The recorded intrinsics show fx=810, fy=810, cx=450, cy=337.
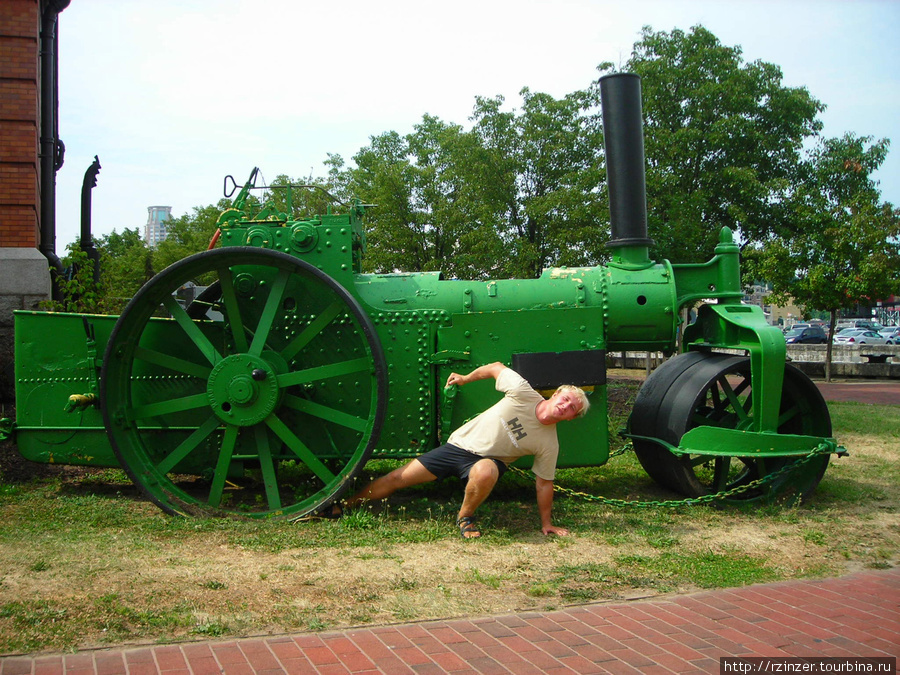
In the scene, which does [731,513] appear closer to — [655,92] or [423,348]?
[423,348]

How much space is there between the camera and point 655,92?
19156mm

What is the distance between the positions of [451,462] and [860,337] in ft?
126

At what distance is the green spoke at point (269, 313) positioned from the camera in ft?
18.0

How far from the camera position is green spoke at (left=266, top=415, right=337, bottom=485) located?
5516mm

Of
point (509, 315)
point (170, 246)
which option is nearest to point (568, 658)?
point (509, 315)

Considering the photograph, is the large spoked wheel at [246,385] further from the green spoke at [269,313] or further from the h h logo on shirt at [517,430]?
the h h logo on shirt at [517,430]

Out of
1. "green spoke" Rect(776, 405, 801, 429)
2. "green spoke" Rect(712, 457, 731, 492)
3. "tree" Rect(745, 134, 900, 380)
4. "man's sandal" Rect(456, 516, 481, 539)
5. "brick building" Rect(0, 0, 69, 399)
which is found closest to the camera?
"man's sandal" Rect(456, 516, 481, 539)

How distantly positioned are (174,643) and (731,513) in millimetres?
4007

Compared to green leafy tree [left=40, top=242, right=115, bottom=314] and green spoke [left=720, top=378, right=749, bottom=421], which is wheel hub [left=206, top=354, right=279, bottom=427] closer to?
green leafy tree [left=40, top=242, right=115, bottom=314]

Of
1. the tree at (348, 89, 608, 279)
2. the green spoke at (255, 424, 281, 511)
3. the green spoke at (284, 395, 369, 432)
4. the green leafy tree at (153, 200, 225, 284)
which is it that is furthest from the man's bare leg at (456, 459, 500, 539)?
the green leafy tree at (153, 200, 225, 284)

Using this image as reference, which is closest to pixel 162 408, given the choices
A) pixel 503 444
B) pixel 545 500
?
pixel 503 444

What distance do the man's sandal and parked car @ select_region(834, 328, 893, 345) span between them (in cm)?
3680

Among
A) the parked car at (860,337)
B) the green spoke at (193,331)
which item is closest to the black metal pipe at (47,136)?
the green spoke at (193,331)

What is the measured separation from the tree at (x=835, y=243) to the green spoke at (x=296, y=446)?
1520 centimetres
